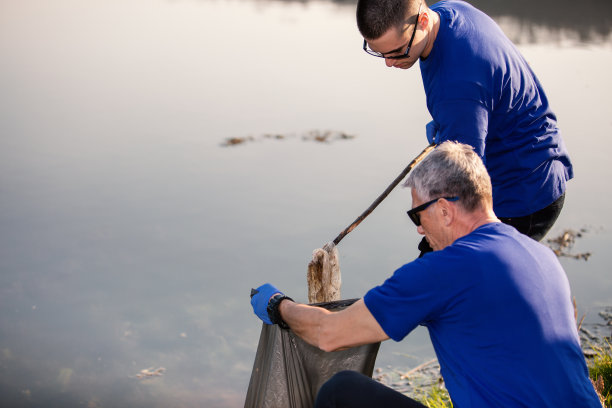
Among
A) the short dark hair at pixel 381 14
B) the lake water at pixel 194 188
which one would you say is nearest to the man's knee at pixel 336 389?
the short dark hair at pixel 381 14

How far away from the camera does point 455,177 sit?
159cm

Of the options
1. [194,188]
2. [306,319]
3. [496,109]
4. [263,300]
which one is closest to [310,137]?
[194,188]

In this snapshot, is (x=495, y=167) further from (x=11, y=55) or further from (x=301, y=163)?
(x=11, y=55)

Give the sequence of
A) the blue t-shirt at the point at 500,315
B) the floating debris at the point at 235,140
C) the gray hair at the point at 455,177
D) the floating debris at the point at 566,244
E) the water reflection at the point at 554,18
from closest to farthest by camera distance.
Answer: the blue t-shirt at the point at 500,315 < the gray hair at the point at 455,177 < the floating debris at the point at 566,244 < the floating debris at the point at 235,140 < the water reflection at the point at 554,18

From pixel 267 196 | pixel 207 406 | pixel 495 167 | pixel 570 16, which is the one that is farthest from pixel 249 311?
pixel 570 16

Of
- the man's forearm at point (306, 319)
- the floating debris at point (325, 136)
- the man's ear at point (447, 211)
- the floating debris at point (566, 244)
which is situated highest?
the floating debris at point (325, 136)

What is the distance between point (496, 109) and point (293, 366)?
1011 mm

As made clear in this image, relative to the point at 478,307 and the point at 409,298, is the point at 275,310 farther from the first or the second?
the point at 478,307

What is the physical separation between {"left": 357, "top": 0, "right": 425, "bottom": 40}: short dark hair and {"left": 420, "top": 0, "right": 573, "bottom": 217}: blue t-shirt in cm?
15

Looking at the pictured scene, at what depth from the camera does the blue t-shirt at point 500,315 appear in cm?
144

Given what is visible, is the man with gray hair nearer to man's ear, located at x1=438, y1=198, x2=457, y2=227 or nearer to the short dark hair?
man's ear, located at x1=438, y1=198, x2=457, y2=227

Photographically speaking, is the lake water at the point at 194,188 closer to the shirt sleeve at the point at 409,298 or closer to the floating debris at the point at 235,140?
the floating debris at the point at 235,140

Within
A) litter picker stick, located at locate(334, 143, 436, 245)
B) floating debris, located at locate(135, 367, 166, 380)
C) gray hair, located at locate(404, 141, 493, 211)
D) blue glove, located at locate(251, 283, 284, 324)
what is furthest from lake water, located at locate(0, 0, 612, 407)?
gray hair, located at locate(404, 141, 493, 211)

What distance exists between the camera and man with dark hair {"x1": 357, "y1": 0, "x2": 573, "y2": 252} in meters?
1.99
